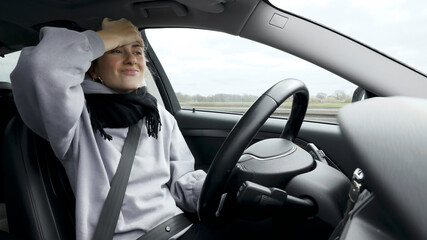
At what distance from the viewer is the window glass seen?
5.98ft

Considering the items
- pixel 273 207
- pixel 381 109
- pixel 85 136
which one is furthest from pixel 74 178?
pixel 381 109

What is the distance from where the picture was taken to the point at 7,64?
1.91 metres

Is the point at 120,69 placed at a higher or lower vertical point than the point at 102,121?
higher

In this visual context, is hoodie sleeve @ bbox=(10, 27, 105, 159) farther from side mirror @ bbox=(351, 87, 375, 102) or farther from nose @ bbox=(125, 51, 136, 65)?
side mirror @ bbox=(351, 87, 375, 102)

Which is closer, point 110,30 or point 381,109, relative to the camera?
point 381,109

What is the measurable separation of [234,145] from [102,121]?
1.73 feet

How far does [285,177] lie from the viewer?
38.6 inches

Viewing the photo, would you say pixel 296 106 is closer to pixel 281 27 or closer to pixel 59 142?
pixel 281 27

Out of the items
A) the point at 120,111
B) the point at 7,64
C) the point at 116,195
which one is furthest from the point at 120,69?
the point at 7,64

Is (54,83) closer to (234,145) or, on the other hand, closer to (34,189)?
(34,189)

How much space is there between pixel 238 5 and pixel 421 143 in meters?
1.32

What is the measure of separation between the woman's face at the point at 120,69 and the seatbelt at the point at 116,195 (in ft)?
0.57

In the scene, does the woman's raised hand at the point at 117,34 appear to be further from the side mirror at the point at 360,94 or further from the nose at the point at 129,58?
the side mirror at the point at 360,94

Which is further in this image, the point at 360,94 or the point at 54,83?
the point at 360,94
